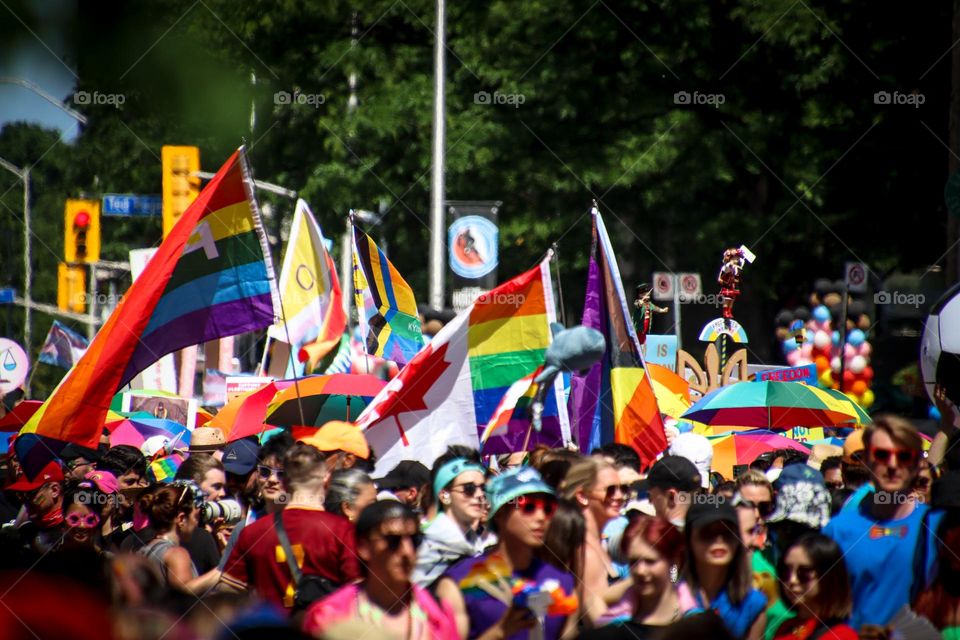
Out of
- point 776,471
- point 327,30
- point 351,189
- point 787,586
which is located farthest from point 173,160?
point 787,586

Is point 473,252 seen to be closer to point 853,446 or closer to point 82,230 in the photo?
point 82,230

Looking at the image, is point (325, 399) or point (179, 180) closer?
point (325, 399)

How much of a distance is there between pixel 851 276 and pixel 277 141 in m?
14.7

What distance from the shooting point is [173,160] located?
20.8 metres

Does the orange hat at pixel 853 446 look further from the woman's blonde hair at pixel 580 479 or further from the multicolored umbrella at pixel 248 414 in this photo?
the multicolored umbrella at pixel 248 414

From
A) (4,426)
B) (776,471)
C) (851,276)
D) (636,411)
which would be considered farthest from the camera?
(851,276)

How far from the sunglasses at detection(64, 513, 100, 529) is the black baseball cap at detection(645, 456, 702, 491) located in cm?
259

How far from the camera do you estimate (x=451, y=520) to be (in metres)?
5.28

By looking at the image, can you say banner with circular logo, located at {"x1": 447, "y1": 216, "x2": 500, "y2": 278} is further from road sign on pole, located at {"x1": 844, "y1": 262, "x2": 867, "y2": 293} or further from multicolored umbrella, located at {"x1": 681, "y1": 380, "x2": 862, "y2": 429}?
multicolored umbrella, located at {"x1": 681, "y1": 380, "x2": 862, "y2": 429}

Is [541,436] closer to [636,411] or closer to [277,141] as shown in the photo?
[636,411]
